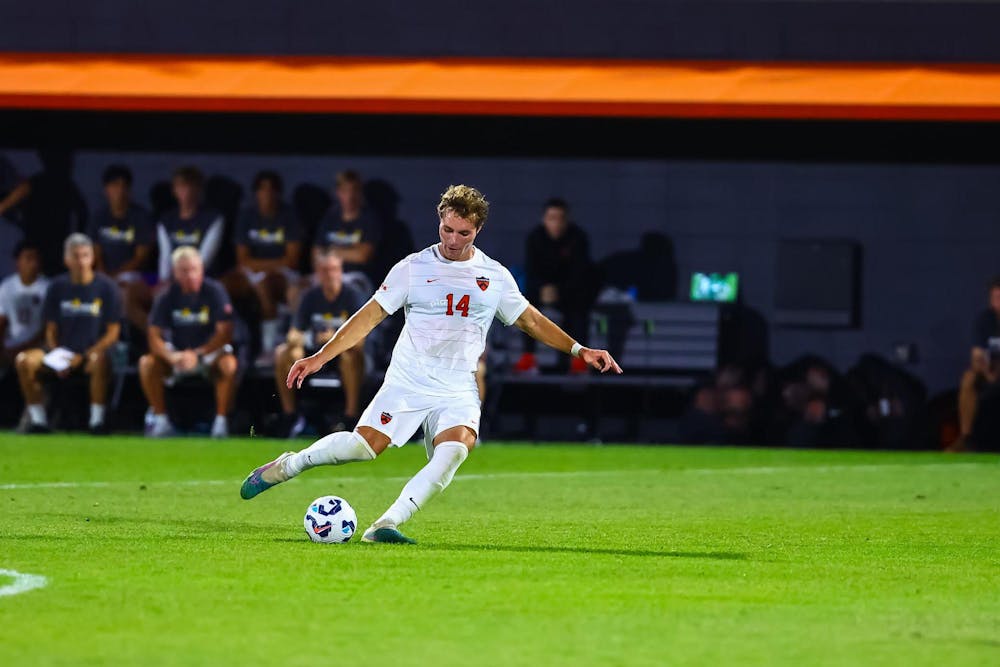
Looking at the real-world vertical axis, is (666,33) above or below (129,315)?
above

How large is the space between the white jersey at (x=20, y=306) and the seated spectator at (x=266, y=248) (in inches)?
75.3

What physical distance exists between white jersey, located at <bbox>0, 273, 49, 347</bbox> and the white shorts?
10.8m

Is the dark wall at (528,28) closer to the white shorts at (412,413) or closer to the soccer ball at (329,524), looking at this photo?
the white shorts at (412,413)

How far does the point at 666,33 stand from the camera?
20547mm

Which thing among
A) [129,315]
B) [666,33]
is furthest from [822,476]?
[129,315]

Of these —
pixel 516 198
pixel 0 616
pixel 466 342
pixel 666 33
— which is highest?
pixel 666 33

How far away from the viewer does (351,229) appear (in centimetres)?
1995

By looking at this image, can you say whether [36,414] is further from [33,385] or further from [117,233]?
[117,233]

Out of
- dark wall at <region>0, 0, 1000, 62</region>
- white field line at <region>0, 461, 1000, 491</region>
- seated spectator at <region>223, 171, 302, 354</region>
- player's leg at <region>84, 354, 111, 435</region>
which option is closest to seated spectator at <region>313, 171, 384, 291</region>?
seated spectator at <region>223, 171, 302, 354</region>

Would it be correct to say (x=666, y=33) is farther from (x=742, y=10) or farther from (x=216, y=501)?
(x=216, y=501)

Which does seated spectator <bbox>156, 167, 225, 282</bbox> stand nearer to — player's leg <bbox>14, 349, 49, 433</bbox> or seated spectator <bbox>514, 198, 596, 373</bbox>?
player's leg <bbox>14, 349, 49, 433</bbox>

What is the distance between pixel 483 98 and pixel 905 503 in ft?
25.2

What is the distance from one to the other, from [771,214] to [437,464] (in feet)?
38.9

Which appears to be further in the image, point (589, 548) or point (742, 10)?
point (742, 10)
